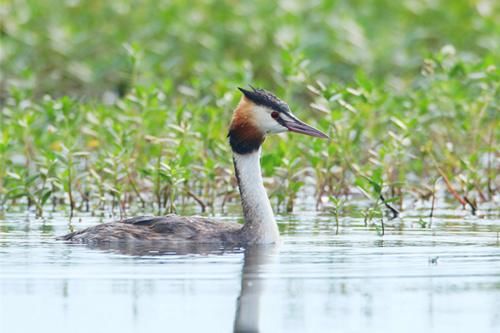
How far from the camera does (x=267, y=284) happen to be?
10773mm

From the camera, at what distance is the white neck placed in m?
13.0

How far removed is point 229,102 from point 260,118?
172 inches

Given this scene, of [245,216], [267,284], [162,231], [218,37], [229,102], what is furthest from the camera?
[218,37]

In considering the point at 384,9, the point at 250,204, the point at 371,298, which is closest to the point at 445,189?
the point at 250,204

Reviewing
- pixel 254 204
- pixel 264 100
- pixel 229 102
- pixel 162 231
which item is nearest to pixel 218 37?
pixel 229 102

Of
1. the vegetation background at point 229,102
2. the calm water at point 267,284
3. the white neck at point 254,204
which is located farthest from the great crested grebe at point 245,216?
the vegetation background at point 229,102

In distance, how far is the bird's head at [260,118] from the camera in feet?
42.8

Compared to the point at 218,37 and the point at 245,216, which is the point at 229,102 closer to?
the point at 245,216

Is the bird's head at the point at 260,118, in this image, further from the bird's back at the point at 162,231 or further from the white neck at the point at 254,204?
the bird's back at the point at 162,231

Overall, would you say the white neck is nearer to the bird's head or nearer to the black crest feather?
the bird's head

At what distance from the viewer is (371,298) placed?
1018 cm

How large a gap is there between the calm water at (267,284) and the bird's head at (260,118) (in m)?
0.88

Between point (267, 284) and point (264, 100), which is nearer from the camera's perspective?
point (267, 284)

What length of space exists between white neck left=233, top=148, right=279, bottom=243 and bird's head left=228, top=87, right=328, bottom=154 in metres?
0.20
